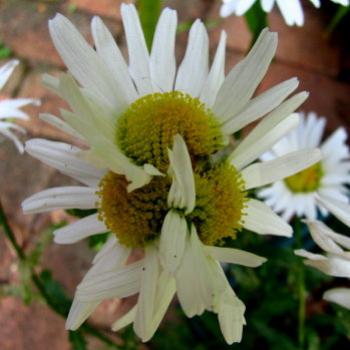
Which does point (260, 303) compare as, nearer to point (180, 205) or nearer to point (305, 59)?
point (180, 205)

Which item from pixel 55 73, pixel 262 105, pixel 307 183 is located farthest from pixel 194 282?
pixel 55 73

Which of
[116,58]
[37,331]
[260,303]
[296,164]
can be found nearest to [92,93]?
[116,58]

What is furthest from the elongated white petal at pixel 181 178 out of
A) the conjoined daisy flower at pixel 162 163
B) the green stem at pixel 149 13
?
the green stem at pixel 149 13

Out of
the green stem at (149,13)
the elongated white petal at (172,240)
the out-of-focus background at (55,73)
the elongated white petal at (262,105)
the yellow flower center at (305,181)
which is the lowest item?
the out-of-focus background at (55,73)

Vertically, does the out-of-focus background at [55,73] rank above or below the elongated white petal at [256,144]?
below

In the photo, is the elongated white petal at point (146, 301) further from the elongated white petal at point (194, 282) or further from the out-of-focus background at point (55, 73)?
the out-of-focus background at point (55, 73)

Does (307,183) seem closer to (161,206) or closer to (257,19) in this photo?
(257,19)

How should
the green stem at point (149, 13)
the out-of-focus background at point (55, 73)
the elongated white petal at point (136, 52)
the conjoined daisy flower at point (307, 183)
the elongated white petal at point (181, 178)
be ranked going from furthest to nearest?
the out-of-focus background at point (55, 73) → the conjoined daisy flower at point (307, 183) → the green stem at point (149, 13) → the elongated white petal at point (136, 52) → the elongated white petal at point (181, 178)

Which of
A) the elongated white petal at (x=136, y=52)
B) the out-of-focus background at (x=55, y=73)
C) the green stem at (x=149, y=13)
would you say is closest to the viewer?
the elongated white petal at (x=136, y=52)
